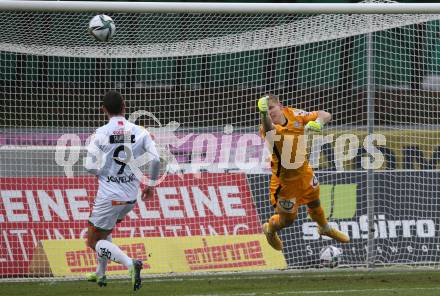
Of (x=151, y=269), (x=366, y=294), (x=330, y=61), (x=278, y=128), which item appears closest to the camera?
(x=366, y=294)

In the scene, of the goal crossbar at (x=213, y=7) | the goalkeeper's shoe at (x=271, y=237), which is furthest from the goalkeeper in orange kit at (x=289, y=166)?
the goal crossbar at (x=213, y=7)

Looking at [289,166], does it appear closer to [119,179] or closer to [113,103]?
[119,179]

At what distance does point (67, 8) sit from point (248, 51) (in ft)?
11.6

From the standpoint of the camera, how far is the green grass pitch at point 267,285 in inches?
402

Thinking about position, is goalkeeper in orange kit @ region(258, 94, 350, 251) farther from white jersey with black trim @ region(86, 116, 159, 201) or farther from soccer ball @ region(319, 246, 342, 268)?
white jersey with black trim @ region(86, 116, 159, 201)

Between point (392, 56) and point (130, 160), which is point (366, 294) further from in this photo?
point (392, 56)

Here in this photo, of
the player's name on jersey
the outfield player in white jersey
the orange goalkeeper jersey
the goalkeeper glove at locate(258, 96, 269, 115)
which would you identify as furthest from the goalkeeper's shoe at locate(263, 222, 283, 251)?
the player's name on jersey

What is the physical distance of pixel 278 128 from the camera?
10977mm

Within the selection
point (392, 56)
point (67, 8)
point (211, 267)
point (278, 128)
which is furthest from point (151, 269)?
point (392, 56)

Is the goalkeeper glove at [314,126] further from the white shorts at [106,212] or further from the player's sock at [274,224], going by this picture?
the white shorts at [106,212]

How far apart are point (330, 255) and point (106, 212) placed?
4.05 meters

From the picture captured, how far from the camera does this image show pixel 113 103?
31.7 feet

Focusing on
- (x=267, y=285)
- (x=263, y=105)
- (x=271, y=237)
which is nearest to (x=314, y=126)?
(x=263, y=105)

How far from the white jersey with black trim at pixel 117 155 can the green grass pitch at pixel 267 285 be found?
144 cm
